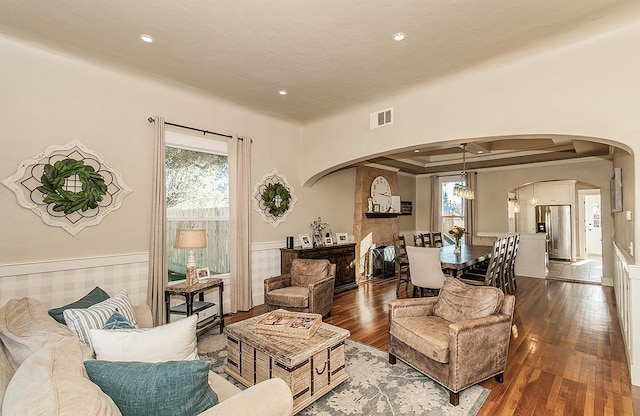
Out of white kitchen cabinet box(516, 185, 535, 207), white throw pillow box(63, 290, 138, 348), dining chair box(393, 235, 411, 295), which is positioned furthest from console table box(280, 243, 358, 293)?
white kitchen cabinet box(516, 185, 535, 207)

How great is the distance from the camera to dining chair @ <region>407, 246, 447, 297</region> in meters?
4.42

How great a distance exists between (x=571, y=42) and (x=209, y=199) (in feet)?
15.2

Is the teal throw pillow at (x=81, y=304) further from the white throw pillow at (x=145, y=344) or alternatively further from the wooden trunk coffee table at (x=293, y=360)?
the wooden trunk coffee table at (x=293, y=360)

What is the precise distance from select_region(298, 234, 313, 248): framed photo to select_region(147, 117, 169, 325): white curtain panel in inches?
87.1

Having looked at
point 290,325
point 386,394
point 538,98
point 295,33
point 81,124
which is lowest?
point 386,394

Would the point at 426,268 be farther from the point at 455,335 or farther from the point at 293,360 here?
the point at 293,360

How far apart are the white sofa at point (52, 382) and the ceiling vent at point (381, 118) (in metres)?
3.77

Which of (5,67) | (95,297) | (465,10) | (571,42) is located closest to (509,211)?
(571,42)

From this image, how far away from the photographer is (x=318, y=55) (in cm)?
318

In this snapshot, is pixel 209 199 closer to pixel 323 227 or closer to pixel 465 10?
pixel 323 227

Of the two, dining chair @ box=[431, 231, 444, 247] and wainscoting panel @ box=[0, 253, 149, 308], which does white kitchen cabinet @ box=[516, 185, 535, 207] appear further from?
wainscoting panel @ box=[0, 253, 149, 308]

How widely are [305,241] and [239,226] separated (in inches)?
52.3

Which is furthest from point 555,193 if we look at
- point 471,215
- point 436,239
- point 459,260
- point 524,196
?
point 459,260

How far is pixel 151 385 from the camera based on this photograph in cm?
121
